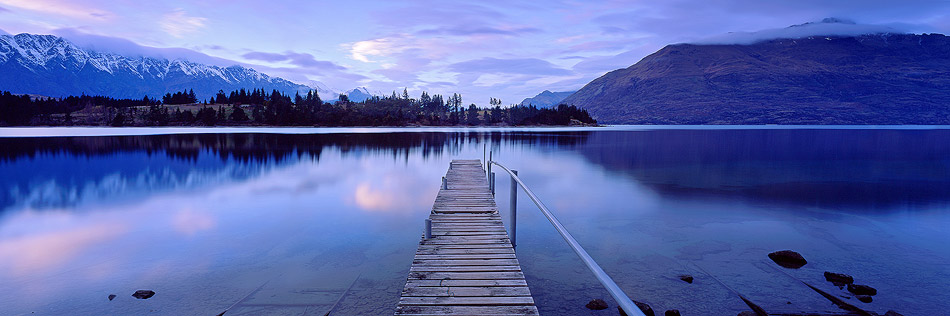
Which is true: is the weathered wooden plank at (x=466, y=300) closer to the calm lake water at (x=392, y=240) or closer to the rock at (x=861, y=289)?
the calm lake water at (x=392, y=240)

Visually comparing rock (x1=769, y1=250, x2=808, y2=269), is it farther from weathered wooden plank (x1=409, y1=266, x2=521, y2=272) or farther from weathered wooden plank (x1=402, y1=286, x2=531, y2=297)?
weathered wooden plank (x1=402, y1=286, x2=531, y2=297)

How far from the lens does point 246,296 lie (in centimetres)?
1023

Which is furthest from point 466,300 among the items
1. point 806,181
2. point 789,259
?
point 806,181

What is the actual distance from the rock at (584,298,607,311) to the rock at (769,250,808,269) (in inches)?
258

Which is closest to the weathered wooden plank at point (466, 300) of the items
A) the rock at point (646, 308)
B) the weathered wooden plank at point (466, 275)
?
the weathered wooden plank at point (466, 275)

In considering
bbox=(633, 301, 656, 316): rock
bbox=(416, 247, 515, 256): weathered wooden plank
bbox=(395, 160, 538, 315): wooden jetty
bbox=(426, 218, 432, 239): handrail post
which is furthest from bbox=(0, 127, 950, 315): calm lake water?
bbox=(395, 160, 538, 315): wooden jetty

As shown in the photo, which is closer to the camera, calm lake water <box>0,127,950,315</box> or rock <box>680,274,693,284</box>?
calm lake water <box>0,127,950,315</box>

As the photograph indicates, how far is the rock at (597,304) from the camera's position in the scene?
9.70 metres

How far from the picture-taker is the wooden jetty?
25.5 ft

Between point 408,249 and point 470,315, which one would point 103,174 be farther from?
point 470,315

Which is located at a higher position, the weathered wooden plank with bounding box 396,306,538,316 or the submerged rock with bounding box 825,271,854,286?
the weathered wooden plank with bounding box 396,306,538,316

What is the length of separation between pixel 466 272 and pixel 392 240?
6.44 m

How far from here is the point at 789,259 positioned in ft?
42.2

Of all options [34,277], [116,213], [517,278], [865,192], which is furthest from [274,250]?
[865,192]
